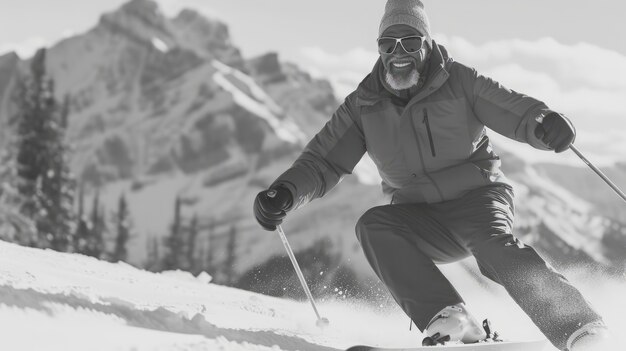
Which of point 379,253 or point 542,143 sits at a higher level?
point 542,143

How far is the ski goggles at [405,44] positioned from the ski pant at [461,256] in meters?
0.86

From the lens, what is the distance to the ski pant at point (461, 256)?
3.62 m

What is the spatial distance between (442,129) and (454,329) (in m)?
1.20

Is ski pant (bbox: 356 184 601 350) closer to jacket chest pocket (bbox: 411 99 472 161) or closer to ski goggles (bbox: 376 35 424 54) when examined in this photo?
jacket chest pocket (bbox: 411 99 472 161)

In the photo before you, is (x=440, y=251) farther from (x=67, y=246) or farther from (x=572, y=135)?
(x=67, y=246)

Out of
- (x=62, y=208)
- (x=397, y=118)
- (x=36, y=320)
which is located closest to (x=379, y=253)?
(x=397, y=118)

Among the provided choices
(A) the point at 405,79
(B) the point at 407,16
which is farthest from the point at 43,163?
(A) the point at 405,79

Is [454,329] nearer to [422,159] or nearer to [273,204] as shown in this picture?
[422,159]

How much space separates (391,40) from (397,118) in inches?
18.2

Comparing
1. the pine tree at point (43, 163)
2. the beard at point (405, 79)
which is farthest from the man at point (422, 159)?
the pine tree at point (43, 163)

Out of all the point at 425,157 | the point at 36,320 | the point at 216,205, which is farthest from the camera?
the point at 216,205

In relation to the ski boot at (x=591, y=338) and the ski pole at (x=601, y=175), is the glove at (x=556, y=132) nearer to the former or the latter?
the ski pole at (x=601, y=175)

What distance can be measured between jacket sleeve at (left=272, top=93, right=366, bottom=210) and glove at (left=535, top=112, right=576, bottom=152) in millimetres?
1093

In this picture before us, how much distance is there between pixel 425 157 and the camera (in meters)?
4.38
